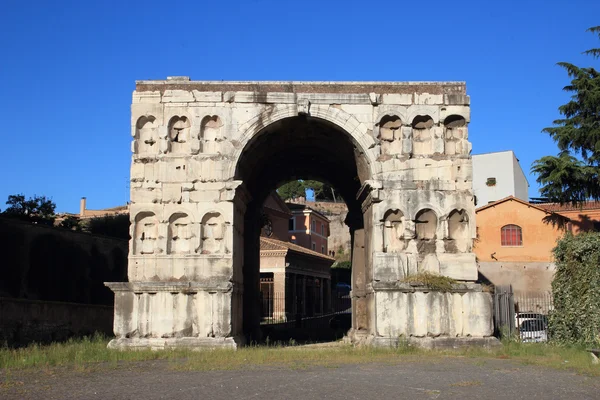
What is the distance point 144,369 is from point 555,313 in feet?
36.7

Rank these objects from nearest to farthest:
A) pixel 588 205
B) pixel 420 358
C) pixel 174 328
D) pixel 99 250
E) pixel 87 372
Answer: pixel 87 372 < pixel 420 358 < pixel 174 328 < pixel 99 250 < pixel 588 205

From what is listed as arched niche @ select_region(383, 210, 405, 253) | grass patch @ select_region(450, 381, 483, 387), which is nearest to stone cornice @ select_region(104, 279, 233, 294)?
arched niche @ select_region(383, 210, 405, 253)

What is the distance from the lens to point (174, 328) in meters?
16.4

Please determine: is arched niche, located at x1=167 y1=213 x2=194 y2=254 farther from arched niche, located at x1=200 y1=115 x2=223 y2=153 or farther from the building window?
the building window

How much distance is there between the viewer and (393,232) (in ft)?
57.1

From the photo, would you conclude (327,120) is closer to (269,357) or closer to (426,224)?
(426,224)

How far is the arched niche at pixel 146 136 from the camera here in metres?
17.5

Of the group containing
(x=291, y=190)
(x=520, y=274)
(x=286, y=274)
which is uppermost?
(x=291, y=190)

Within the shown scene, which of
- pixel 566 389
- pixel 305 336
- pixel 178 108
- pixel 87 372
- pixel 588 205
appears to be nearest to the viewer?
pixel 566 389

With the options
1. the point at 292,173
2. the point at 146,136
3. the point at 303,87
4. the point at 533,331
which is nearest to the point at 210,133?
the point at 146,136

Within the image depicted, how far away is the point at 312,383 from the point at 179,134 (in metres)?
8.99

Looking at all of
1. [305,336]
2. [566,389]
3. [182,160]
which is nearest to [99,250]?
[305,336]

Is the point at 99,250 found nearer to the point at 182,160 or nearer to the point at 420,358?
the point at 182,160

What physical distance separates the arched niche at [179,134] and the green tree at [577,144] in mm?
18098
